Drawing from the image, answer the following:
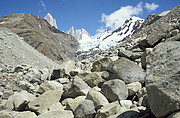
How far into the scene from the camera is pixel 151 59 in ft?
9.03

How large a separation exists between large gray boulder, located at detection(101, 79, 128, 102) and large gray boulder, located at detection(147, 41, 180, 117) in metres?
1.55

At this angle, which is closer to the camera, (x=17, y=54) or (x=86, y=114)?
(x=86, y=114)

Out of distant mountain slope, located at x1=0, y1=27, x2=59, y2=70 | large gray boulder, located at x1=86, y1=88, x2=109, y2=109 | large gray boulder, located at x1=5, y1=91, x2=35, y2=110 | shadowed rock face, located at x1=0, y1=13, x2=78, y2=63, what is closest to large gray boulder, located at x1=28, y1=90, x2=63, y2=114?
large gray boulder, located at x1=5, y1=91, x2=35, y2=110

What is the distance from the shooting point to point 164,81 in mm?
2176

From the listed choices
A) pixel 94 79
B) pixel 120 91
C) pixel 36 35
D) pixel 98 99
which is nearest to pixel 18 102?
pixel 94 79

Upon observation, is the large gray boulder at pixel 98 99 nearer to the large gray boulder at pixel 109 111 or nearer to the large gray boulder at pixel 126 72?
the large gray boulder at pixel 109 111

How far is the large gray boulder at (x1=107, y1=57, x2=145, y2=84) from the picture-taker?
465cm

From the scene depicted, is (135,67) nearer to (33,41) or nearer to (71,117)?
(71,117)

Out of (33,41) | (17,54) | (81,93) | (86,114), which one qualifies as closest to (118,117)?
(86,114)

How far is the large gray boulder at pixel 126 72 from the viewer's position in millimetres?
4648

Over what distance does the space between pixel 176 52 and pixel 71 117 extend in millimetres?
2820

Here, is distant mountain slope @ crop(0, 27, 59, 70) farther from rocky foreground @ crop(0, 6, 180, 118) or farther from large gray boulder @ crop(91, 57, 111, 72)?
large gray boulder @ crop(91, 57, 111, 72)

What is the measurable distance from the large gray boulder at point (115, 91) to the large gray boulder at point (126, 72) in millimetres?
550

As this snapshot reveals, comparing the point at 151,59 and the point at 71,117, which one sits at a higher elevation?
the point at 151,59
